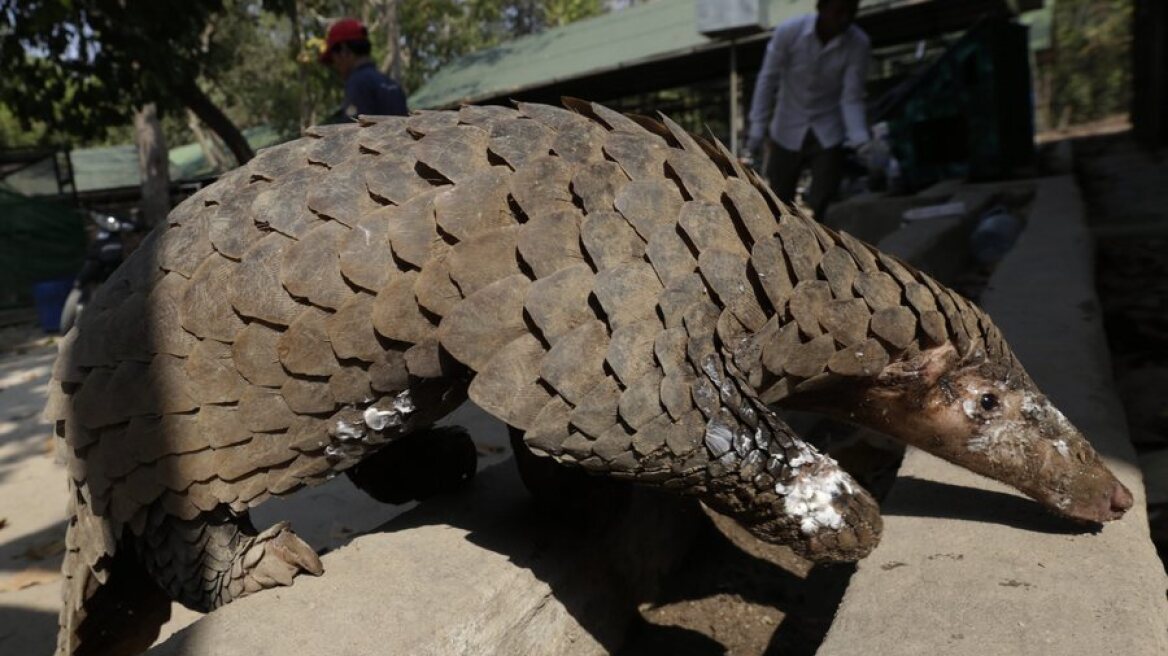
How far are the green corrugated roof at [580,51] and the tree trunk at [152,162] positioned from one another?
3.91 m

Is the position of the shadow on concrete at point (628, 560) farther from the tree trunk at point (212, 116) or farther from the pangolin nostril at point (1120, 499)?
the tree trunk at point (212, 116)

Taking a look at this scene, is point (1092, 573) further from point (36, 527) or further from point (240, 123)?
point (240, 123)

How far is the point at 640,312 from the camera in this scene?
159cm

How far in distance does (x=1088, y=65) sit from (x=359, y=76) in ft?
67.4

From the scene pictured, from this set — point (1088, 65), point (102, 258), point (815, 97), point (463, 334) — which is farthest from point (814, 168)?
point (1088, 65)

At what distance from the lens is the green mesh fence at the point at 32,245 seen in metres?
11.4

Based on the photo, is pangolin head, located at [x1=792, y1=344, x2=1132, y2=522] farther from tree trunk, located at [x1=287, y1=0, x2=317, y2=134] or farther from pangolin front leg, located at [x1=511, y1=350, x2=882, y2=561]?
tree trunk, located at [x1=287, y1=0, x2=317, y2=134]

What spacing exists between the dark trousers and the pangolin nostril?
11.3 feet

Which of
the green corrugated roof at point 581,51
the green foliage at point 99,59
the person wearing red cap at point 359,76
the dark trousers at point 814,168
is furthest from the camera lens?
the green corrugated roof at point 581,51

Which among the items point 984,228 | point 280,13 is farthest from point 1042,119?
point 280,13

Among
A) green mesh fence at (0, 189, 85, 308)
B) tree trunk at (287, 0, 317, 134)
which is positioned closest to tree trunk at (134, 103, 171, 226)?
green mesh fence at (0, 189, 85, 308)

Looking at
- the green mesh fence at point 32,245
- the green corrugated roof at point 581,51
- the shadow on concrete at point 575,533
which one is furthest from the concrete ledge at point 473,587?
the green mesh fence at point 32,245

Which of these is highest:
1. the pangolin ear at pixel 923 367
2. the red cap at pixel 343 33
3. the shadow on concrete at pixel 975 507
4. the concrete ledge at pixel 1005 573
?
the red cap at pixel 343 33

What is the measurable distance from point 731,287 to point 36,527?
10.6ft
